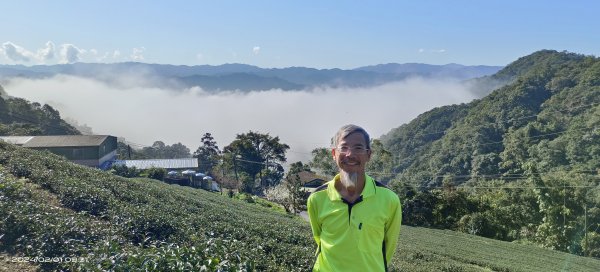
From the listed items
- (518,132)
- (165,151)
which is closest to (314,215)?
(518,132)

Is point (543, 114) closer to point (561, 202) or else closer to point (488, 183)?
point (488, 183)

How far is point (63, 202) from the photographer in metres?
8.46

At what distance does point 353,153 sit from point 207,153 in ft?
234

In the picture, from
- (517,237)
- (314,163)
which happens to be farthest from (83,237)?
(314,163)

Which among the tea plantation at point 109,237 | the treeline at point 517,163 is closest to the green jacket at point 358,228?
the tea plantation at point 109,237

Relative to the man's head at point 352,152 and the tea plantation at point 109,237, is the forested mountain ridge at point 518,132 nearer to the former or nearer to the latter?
the tea plantation at point 109,237

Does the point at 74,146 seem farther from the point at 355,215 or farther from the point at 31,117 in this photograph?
the point at 355,215

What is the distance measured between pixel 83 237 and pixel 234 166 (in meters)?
52.1

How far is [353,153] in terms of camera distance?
2787mm

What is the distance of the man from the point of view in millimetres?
2756

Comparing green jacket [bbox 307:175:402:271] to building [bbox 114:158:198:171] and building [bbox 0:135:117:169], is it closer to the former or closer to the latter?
building [bbox 0:135:117:169]

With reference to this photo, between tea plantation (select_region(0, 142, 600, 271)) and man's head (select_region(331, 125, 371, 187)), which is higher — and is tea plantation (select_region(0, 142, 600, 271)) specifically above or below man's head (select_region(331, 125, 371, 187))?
below

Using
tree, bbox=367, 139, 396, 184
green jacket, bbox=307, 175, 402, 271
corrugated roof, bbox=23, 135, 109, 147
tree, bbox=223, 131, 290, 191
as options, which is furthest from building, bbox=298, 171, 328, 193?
green jacket, bbox=307, 175, 402, 271

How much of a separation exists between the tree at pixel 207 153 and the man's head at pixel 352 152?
2651 inches
